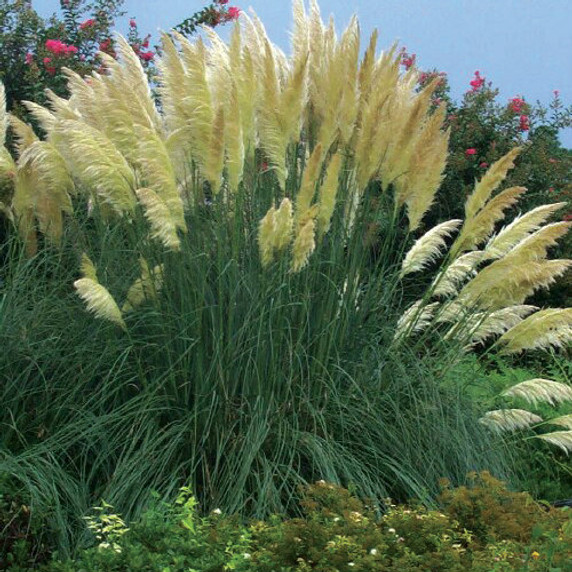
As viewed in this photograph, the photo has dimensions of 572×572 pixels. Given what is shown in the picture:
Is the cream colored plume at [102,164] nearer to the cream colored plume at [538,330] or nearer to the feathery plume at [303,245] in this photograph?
the feathery plume at [303,245]

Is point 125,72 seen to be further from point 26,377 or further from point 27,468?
point 27,468

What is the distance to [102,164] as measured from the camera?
5.40m

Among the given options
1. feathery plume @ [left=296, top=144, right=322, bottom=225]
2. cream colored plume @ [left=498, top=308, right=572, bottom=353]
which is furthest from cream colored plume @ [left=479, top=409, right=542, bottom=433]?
feathery plume @ [left=296, top=144, right=322, bottom=225]

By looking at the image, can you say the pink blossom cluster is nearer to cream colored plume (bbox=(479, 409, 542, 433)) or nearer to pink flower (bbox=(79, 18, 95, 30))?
pink flower (bbox=(79, 18, 95, 30))

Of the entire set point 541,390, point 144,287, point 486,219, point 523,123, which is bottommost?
point 541,390

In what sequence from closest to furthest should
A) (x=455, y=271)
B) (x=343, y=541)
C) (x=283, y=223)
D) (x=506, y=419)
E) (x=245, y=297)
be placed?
(x=343, y=541)
(x=283, y=223)
(x=245, y=297)
(x=506, y=419)
(x=455, y=271)

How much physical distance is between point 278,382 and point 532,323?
1.75m

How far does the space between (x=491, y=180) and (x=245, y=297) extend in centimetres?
161

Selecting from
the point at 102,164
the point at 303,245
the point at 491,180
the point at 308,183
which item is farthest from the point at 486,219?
the point at 102,164

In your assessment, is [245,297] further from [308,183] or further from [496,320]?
[496,320]

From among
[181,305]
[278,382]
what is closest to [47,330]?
[181,305]

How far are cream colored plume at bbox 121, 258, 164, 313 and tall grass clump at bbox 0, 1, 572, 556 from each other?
0.01 metres

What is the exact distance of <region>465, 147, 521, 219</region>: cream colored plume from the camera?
6.01m

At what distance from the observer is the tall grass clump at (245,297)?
17.1 ft
